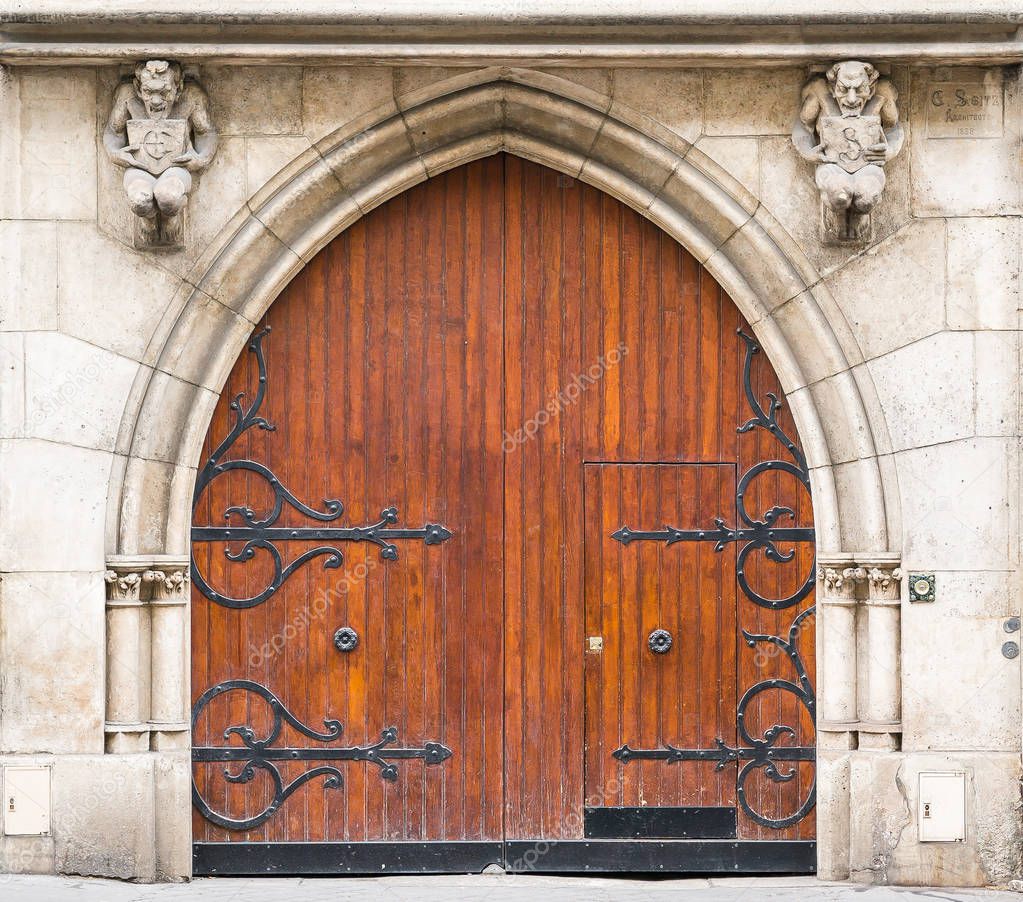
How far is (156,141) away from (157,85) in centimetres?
24

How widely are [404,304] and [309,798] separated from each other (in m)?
2.35

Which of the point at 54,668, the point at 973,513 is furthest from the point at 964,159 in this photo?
the point at 54,668

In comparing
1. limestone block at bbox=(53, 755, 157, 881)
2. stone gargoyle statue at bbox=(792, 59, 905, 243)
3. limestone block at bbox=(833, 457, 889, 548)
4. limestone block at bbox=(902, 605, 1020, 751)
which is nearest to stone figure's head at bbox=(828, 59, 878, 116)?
stone gargoyle statue at bbox=(792, 59, 905, 243)

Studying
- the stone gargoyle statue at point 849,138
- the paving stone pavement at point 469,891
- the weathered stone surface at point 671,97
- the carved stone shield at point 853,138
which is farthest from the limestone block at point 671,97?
the paving stone pavement at point 469,891

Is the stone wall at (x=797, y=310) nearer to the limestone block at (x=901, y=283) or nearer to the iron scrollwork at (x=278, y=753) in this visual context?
the limestone block at (x=901, y=283)

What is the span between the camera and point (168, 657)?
642 cm

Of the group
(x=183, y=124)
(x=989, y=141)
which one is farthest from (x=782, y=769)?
(x=183, y=124)

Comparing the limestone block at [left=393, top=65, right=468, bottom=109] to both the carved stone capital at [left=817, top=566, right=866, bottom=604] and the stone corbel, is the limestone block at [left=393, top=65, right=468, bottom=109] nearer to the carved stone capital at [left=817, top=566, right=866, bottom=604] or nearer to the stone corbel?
the stone corbel

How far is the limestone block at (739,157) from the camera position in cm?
640

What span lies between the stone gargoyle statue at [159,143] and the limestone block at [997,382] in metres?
3.56

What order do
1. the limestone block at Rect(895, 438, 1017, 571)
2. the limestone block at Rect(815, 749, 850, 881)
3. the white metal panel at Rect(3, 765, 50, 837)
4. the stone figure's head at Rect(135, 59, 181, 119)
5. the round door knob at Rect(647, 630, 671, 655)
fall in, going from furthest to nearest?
the round door knob at Rect(647, 630, 671, 655) → the limestone block at Rect(815, 749, 850, 881) → the limestone block at Rect(895, 438, 1017, 571) → the white metal panel at Rect(3, 765, 50, 837) → the stone figure's head at Rect(135, 59, 181, 119)

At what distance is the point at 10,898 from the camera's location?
5.91 meters

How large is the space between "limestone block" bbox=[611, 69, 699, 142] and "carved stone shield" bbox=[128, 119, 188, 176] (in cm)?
196

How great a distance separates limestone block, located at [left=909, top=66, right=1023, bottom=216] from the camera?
636 centimetres
